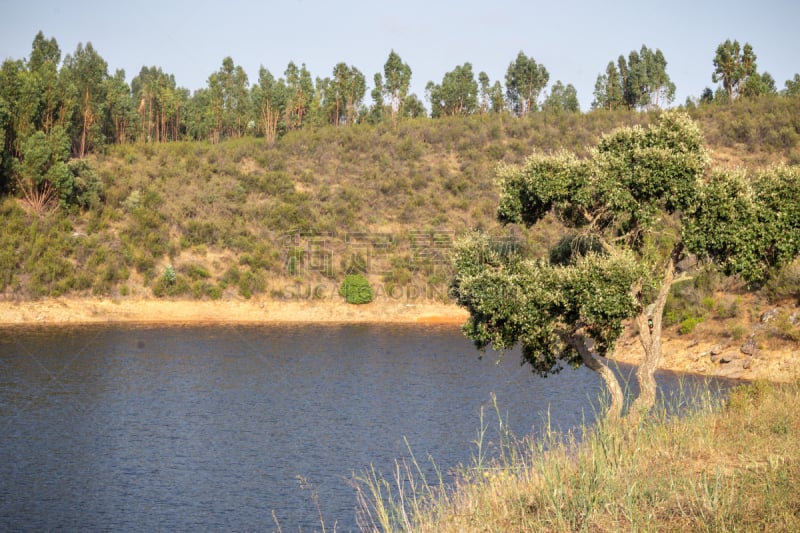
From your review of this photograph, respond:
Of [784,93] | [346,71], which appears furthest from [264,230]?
[784,93]

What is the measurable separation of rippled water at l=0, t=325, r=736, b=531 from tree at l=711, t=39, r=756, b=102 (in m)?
75.9

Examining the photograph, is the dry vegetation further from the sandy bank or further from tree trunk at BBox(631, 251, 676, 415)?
tree trunk at BBox(631, 251, 676, 415)

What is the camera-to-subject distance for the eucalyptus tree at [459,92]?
11962 cm

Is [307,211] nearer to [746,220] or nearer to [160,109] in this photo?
[160,109]

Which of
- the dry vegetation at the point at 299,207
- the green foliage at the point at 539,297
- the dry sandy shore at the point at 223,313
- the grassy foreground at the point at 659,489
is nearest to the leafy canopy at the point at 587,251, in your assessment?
the green foliage at the point at 539,297

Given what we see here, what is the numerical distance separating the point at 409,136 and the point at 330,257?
30301mm

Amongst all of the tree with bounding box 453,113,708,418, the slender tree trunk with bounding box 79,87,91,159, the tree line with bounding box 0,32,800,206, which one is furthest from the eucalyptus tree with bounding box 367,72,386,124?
the tree with bounding box 453,113,708,418

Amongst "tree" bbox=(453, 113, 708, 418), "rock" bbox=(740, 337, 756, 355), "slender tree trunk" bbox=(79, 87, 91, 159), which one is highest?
"slender tree trunk" bbox=(79, 87, 91, 159)

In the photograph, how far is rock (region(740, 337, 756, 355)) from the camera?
42578 millimetres

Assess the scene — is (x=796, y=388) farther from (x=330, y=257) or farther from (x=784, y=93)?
(x=784, y=93)

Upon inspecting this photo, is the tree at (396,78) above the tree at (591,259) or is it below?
above

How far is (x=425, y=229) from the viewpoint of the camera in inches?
3285

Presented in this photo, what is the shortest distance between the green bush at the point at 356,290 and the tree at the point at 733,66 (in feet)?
217

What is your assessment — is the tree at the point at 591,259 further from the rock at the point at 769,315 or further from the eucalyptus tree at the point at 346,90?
the eucalyptus tree at the point at 346,90
